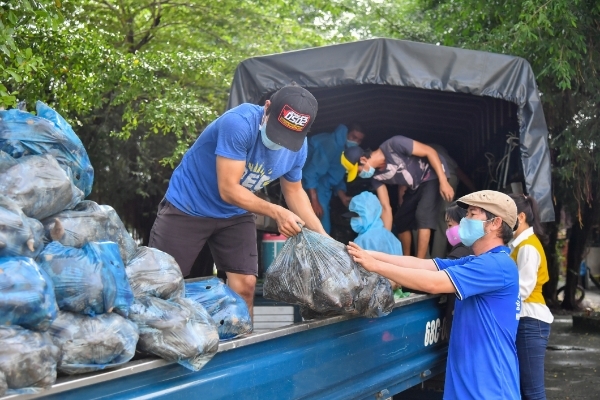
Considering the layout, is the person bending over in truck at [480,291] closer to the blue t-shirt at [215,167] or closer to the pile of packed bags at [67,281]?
the blue t-shirt at [215,167]

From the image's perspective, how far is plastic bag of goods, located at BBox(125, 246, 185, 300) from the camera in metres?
2.70

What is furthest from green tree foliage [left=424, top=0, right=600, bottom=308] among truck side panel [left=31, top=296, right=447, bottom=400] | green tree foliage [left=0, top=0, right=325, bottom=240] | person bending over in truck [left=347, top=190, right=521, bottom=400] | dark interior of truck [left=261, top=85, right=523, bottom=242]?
person bending over in truck [left=347, top=190, right=521, bottom=400]

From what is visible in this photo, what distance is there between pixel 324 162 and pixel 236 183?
121 inches

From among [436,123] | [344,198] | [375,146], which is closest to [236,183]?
[344,198]

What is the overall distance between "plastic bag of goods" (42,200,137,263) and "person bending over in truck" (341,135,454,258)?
3.75 metres

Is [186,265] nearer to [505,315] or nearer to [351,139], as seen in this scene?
[505,315]

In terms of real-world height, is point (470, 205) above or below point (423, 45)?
below

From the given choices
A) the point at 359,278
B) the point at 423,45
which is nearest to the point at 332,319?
the point at 359,278

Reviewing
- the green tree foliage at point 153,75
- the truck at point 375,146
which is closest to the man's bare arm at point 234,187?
the truck at point 375,146

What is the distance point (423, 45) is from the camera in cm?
522

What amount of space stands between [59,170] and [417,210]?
432 centimetres

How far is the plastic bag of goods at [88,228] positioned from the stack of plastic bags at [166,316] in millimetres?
80

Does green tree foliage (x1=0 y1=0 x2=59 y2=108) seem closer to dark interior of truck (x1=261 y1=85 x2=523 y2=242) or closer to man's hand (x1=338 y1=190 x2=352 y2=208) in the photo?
dark interior of truck (x1=261 y1=85 x2=523 y2=242)

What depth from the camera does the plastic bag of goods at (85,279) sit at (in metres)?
2.35
